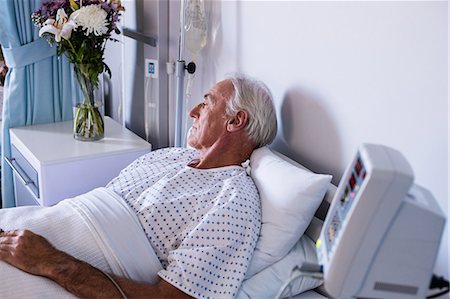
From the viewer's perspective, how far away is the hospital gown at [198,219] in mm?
1190

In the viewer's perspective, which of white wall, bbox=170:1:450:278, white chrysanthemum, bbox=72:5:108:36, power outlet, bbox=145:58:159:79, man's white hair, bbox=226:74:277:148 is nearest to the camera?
white wall, bbox=170:1:450:278

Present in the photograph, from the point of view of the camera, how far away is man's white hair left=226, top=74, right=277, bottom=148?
1.52 metres

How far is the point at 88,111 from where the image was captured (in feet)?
6.93

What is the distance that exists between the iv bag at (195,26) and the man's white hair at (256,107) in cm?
46

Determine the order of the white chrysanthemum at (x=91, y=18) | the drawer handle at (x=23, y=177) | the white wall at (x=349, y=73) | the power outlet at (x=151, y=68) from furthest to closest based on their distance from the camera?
1. the power outlet at (x=151, y=68)
2. the drawer handle at (x=23, y=177)
3. the white chrysanthemum at (x=91, y=18)
4. the white wall at (x=349, y=73)

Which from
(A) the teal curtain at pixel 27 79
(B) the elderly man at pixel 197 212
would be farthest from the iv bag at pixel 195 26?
(A) the teal curtain at pixel 27 79

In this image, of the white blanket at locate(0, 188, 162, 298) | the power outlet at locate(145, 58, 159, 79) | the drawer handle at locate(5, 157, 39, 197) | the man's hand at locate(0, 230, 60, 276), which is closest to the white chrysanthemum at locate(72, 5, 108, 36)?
the power outlet at locate(145, 58, 159, 79)

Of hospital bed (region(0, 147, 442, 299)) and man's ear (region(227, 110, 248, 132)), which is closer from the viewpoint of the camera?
hospital bed (region(0, 147, 442, 299))

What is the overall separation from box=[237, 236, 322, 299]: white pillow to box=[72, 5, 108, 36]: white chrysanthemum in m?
1.27

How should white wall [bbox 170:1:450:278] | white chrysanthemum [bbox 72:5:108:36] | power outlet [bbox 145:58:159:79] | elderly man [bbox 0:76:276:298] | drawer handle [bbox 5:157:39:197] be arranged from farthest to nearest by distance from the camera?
power outlet [bbox 145:58:159:79]
drawer handle [bbox 5:157:39:197]
white chrysanthemum [bbox 72:5:108:36]
elderly man [bbox 0:76:276:298]
white wall [bbox 170:1:450:278]

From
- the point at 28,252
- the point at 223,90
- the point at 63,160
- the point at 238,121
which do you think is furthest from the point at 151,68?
the point at 28,252

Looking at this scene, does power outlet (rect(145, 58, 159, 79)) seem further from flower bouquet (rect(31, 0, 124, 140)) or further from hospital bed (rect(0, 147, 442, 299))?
hospital bed (rect(0, 147, 442, 299))

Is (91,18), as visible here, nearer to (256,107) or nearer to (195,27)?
(195,27)

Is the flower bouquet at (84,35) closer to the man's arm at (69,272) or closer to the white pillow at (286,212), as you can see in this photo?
the man's arm at (69,272)
